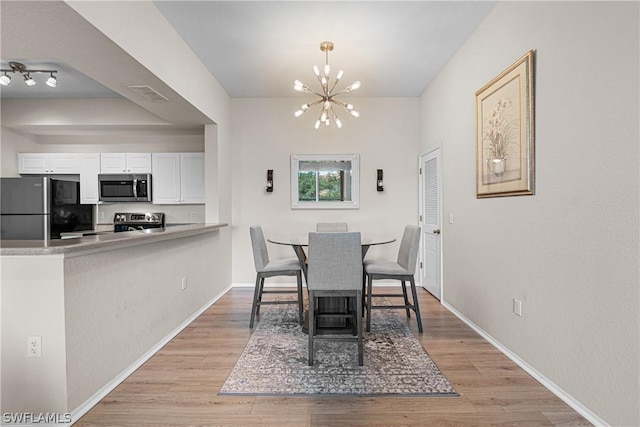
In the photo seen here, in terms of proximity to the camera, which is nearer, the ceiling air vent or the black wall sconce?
the ceiling air vent

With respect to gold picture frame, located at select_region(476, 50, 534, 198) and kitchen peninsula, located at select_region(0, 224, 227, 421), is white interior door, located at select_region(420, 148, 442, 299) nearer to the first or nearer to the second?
gold picture frame, located at select_region(476, 50, 534, 198)

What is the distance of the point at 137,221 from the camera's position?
5.02m

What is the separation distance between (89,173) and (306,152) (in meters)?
3.08

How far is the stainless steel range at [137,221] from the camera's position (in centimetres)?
500

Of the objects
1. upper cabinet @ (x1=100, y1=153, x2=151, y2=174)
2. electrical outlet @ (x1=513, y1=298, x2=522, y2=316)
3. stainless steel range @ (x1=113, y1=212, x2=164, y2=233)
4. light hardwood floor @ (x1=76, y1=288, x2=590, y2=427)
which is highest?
upper cabinet @ (x1=100, y1=153, x2=151, y2=174)

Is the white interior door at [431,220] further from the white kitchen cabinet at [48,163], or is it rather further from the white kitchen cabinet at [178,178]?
the white kitchen cabinet at [48,163]

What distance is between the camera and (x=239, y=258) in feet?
16.3

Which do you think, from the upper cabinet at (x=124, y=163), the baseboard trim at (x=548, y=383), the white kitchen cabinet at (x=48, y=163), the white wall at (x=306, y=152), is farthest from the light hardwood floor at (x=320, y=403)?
the white kitchen cabinet at (x=48, y=163)

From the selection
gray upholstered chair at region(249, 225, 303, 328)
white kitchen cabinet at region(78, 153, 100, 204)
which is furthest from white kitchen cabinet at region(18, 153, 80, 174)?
gray upholstered chair at region(249, 225, 303, 328)

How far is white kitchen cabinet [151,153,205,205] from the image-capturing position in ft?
15.7

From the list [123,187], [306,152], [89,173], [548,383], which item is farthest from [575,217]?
[89,173]

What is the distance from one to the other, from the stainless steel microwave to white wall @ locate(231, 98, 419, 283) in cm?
125

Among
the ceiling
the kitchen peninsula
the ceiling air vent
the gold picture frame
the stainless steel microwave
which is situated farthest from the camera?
the stainless steel microwave

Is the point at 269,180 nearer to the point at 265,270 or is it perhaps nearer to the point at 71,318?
the point at 265,270
